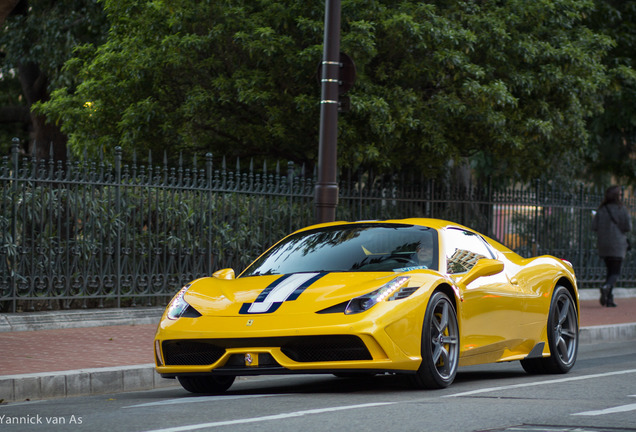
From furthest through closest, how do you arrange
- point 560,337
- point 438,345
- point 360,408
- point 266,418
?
point 560,337
point 438,345
point 360,408
point 266,418

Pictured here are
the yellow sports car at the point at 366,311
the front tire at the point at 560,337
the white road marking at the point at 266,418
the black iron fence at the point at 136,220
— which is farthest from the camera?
the black iron fence at the point at 136,220

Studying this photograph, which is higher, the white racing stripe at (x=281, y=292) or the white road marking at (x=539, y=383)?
the white racing stripe at (x=281, y=292)

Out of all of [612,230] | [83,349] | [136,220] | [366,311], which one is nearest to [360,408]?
[366,311]

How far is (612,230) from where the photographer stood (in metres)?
18.4

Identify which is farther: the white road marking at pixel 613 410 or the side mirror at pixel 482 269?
the side mirror at pixel 482 269

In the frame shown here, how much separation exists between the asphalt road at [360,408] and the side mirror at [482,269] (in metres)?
0.83

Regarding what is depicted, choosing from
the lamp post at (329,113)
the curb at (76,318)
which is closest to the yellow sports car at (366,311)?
the lamp post at (329,113)

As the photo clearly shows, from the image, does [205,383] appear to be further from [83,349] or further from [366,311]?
[83,349]

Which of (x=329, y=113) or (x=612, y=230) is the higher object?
(x=329, y=113)

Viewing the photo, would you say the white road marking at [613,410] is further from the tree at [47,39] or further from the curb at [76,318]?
the tree at [47,39]

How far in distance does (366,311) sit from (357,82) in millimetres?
9301

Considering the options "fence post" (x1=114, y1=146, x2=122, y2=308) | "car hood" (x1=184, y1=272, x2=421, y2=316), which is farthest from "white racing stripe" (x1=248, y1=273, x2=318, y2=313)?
"fence post" (x1=114, y1=146, x2=122, y2=308)

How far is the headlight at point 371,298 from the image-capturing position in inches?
287

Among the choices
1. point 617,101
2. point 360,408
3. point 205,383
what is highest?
point 617,101
